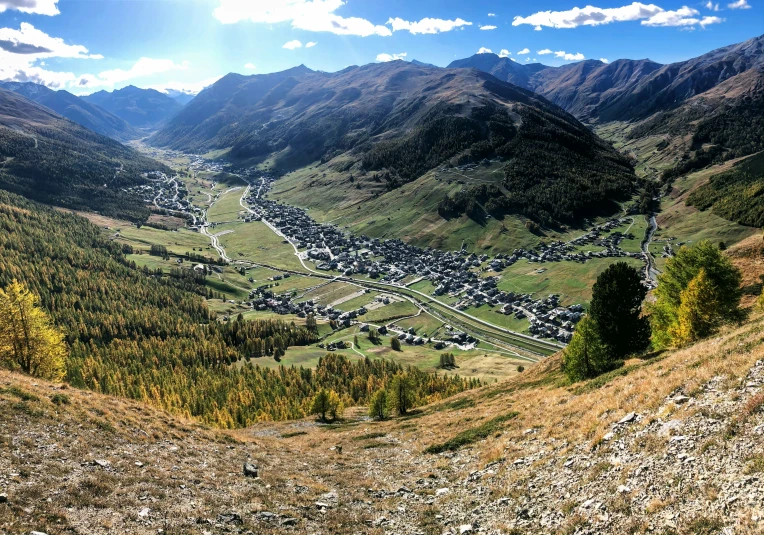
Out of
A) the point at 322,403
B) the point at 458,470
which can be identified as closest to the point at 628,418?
the point at 458,470

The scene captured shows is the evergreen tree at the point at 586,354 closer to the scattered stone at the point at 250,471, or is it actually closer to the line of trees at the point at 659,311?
the line of trees at the point at 659,311

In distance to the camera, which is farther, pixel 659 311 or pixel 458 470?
pixel 659 311

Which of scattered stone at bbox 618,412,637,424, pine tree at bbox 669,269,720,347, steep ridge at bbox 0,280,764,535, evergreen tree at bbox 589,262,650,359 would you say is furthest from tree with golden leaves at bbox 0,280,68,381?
pine tree at bbox 669,269,720,347

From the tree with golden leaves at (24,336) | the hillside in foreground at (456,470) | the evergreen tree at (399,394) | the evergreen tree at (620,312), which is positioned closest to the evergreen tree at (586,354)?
the evergreen tree at (620,312)

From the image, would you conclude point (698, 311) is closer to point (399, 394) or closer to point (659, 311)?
point (659, 311)

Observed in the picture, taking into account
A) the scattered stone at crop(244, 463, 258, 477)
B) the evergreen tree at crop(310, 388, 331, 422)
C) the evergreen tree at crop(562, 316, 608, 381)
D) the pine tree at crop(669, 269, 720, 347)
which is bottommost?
the evergreen tree at crop(310, 388, 331, 422)

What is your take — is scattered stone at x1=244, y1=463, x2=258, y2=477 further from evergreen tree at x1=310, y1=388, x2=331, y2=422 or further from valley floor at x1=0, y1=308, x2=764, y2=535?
evergreen tree at x1=310, y1=388, x2=331, y2=422
